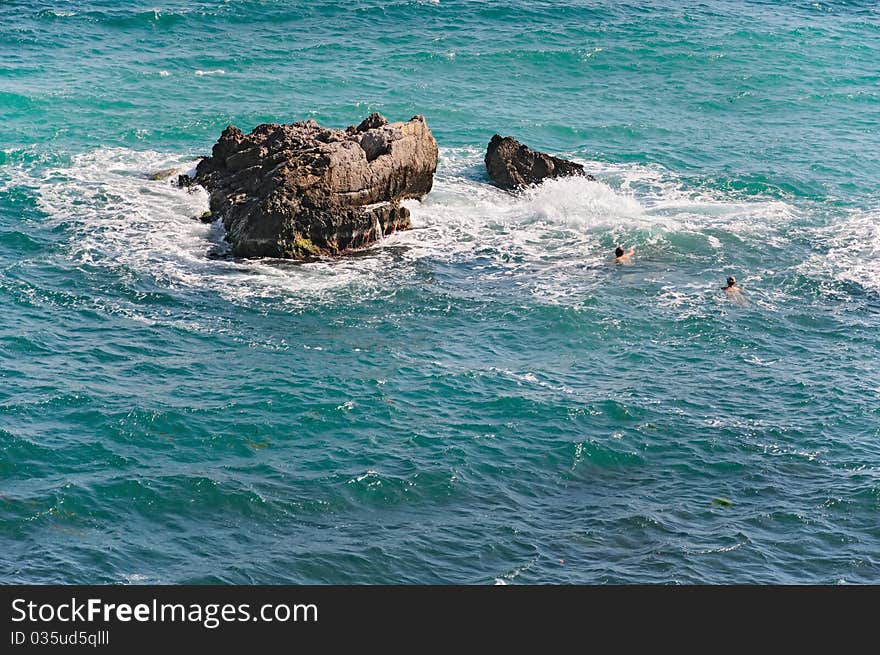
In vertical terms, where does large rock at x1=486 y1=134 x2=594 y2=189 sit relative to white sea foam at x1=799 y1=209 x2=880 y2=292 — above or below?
above

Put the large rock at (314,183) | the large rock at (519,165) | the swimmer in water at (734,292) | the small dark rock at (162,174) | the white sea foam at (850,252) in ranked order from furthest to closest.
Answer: the large rock at (519,165) < the small dark rock at (162,174) < the white sea foam at (850,252) < the large rock at (314,183) < the swimmer in water at (734,292)

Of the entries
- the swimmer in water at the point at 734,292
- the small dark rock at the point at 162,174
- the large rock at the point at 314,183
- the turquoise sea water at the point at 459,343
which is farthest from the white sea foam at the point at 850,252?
the small dark rock at the point at 162,174

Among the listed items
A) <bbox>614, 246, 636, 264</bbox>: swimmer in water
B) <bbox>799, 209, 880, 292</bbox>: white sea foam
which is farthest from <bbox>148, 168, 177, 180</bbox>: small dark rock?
<bbox>799, 209, 880, 292</bbox>: white sea foam

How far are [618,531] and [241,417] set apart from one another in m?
13.8

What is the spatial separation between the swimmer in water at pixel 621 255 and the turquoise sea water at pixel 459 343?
0.76 m

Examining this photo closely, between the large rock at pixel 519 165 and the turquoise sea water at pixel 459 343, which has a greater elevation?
the large rock at pixel 519 165

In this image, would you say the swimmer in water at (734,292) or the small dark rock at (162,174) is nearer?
the swimmer in water at (734,292)

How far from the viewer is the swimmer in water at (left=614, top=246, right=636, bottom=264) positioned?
5462 cm

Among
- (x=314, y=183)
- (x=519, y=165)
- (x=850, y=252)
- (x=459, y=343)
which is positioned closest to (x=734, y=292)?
(x=850, y=252)

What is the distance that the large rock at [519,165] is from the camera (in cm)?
6344

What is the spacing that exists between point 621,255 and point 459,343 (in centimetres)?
1204

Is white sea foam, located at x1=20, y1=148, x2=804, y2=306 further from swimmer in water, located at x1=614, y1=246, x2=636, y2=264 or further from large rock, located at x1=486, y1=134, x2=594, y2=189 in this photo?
large rock, located at x1=486, y1=134, x2=594, y2=189

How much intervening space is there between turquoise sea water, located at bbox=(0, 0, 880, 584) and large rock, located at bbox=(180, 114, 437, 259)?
123 centimetres

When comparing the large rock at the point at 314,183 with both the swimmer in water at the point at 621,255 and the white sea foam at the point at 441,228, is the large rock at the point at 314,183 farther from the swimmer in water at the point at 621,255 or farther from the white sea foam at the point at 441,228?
the swimmer in water at the point at 621,255
